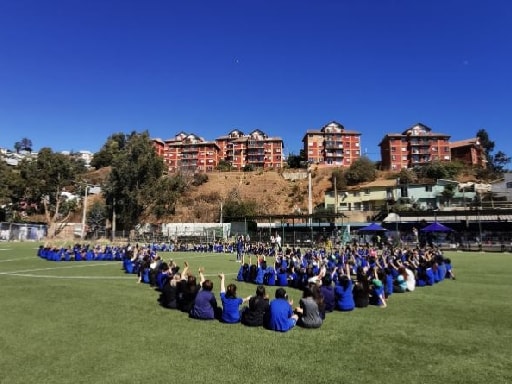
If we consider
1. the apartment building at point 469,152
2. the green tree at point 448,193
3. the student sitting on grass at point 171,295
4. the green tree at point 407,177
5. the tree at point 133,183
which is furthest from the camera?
the apartment building at point 469,152

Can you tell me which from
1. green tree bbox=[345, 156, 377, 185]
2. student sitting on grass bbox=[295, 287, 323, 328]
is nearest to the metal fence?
student sitting on grass bbox=[295, 287, 323, 328]

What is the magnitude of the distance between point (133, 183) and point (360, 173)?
55.5m

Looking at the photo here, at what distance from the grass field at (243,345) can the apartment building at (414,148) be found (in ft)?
372

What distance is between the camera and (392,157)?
120 meters

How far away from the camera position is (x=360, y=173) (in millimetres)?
96000

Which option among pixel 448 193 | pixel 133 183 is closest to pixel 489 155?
pixel 448 193

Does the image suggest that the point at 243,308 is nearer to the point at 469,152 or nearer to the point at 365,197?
the point at 365,197

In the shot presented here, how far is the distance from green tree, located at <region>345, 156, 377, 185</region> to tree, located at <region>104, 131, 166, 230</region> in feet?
160

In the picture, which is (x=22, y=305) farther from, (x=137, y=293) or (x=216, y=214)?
(x=216, y=214)

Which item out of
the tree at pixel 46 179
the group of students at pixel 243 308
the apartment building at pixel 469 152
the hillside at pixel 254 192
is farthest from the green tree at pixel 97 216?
the apartment building at pixel 469 152

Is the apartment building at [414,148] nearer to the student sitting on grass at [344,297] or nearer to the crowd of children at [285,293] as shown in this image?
the crowd of children at [285,293]

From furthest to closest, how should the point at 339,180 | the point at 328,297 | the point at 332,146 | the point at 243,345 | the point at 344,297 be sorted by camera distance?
the point at 332,146, the point at 339,180, the point at 344,297, the point at 328,297, the point at 243,345

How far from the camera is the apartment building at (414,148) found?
118 meters

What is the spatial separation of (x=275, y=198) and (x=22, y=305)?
300 feet
